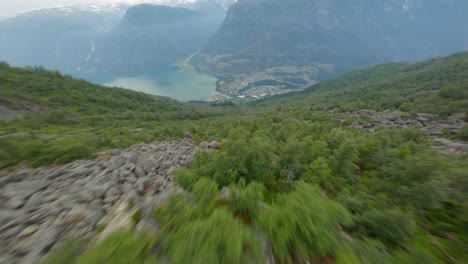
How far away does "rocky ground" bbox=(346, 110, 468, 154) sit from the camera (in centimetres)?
1576

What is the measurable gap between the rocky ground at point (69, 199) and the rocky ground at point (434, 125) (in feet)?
67.9

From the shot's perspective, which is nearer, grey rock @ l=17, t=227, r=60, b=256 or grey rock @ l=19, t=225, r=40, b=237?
grey rock @ l=17, t=227, r=60, b=256

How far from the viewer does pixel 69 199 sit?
6734 millimetres

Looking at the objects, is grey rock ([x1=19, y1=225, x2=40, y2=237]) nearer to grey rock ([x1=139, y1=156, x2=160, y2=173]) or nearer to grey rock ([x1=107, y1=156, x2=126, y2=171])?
grey rock ([x1=107, y1=156, x2=126, y2=171])

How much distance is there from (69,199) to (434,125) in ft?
114

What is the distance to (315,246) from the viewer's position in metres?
4.36

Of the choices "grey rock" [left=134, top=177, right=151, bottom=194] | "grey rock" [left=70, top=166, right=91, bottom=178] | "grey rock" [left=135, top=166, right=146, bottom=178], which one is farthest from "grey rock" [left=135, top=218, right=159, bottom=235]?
"grey rock" [left=70, top=166, right=91, bottom=178]

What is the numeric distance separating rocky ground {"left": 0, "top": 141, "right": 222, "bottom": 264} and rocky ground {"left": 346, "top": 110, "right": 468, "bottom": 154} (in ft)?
67.9

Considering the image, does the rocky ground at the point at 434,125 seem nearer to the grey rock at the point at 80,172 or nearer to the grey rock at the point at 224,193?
the grey rock at the point at 224,193

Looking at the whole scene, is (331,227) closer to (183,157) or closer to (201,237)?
(201,237)

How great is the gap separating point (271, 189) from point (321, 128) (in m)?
14.5

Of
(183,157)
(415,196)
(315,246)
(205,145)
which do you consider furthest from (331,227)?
(205,145)

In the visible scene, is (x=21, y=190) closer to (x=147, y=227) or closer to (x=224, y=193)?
(x=147, y=227)

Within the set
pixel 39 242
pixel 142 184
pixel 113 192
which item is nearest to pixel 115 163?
pixel 142 184
